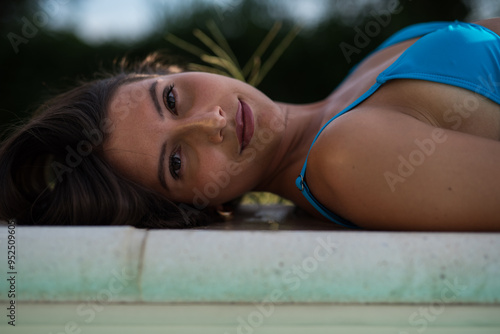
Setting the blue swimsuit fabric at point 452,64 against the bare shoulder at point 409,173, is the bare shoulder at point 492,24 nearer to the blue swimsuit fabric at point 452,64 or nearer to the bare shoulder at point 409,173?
the blue swimsuit fabric at point 452,64

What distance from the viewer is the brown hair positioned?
1309 millimetres

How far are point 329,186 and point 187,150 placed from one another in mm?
479

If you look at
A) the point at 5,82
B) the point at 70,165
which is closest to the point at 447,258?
the point at 70,165

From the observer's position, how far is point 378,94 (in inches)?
46.9

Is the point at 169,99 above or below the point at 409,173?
below

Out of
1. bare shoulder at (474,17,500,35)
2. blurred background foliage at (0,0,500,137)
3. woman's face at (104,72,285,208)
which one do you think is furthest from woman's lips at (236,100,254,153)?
blurred background foliage at (0,0,500,137)

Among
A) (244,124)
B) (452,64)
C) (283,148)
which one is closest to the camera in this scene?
(452,64)

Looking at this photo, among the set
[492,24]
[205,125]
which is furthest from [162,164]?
[492,24]

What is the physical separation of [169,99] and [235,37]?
8.97ft

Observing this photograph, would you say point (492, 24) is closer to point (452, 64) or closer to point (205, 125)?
point (452, 64)

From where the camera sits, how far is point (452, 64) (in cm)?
115

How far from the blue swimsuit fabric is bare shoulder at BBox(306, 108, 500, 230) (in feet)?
0.44

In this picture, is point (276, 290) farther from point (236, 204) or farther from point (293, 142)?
point (236, 204)

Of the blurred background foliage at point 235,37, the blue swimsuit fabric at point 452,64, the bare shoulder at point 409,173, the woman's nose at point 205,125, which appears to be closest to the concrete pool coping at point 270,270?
the bare shoulder at point 409,173
